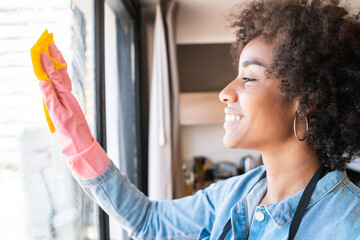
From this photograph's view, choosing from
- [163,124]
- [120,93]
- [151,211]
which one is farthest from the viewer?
[163,124]

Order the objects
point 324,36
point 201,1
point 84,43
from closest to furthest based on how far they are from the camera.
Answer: point 324,36 → point 84,43 → point 201,1

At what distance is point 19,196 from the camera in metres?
0.70

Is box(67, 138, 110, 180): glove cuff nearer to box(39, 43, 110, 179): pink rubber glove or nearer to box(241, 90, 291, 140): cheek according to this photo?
box(39, 43, 110, 179): pink rubber glove

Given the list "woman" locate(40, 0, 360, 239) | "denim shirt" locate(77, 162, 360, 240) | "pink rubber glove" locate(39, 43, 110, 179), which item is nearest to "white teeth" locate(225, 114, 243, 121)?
"woman" locate(40, 0, 360, 239)

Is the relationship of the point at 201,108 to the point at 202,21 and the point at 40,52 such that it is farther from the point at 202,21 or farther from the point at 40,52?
the point at 40,52

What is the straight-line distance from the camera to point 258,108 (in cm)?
82

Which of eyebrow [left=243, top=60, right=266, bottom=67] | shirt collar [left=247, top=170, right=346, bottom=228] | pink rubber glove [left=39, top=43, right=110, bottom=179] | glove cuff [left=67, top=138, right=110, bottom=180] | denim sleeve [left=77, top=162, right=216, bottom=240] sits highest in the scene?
eyebrow [left=243, top=60, right=266, bottom=67]

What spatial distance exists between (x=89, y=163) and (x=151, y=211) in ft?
0.87

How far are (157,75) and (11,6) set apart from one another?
1525 millimetres

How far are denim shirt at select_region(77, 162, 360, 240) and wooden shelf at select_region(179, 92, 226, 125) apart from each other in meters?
Answer: 2.26

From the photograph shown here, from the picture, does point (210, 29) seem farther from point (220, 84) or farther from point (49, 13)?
point (49, 13)

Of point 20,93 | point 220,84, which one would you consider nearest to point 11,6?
point 20,93

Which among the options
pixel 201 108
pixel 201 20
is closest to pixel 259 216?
pixel 201 20

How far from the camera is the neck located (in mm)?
842
